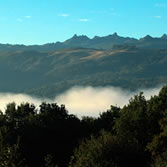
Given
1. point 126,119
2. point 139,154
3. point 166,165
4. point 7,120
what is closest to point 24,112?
point 7,120

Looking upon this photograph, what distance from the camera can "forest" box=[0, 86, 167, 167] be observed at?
5606cm

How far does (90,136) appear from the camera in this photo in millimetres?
83312

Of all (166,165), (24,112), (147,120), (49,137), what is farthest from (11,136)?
A: (166,165)

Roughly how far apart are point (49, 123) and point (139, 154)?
32.3 m

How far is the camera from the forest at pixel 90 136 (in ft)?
184

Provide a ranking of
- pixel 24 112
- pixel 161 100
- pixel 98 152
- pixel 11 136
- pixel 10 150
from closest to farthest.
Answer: pixel 10 150, pixel 98 152, pixel 11 136, pixel 161 100, pixel 24 112

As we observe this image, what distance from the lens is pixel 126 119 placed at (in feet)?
263

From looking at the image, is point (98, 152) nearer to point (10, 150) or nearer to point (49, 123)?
point (10, 150)

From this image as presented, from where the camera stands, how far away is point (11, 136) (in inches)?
3007

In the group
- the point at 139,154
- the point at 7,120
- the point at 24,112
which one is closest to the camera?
the point at 139,154

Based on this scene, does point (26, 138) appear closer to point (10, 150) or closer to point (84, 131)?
point (84, 131)

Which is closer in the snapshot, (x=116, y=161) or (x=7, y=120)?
(x=116, y=161)

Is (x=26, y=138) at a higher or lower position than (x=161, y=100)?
lower

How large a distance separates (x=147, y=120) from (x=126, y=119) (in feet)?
17.5
